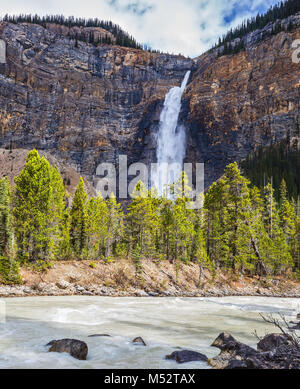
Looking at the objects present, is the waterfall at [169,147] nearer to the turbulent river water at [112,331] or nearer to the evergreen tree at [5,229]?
the evergreen tree at [5,229]

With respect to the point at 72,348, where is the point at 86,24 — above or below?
above

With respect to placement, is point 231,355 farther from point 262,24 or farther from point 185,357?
point 262,24

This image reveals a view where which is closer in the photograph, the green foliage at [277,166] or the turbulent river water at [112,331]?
the turbulent river water at [112,331]

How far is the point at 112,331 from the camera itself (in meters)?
11.1

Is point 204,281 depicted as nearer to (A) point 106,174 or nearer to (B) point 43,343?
(B) point 43,343

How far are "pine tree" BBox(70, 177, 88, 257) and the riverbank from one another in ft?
45.9

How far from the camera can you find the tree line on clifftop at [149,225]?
26016 millimetres

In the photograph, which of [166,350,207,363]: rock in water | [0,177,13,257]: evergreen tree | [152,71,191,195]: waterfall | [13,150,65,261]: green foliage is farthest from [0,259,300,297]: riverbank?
[152,71,191,195]: waterfall

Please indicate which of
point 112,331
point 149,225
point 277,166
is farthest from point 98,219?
point 277,166

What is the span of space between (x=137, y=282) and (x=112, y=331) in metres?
16.4

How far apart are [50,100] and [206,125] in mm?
68468

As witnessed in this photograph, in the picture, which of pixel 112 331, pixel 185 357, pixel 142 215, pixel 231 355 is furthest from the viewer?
pixel 142 215

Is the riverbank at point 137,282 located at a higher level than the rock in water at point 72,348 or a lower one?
lower

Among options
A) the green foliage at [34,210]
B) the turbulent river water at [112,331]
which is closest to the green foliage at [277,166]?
the green foliage at [34,210]
